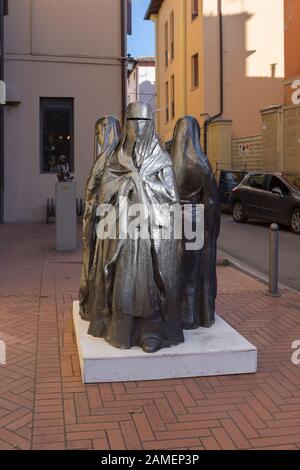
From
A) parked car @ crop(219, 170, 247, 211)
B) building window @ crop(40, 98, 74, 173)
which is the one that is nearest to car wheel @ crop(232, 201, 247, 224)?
parked car @ crop(219, 170, 247, 211)

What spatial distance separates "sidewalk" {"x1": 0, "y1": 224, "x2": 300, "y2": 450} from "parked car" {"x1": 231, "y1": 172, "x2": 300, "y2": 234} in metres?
8.78

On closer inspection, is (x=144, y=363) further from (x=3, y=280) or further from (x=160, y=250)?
(x=3, y=280)

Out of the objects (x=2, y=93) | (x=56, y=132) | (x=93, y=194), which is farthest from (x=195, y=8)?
(x=93, y=194)

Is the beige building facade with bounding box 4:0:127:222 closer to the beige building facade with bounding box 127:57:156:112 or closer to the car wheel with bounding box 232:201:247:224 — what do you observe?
the car wheel with bounding box 232:201:247:224

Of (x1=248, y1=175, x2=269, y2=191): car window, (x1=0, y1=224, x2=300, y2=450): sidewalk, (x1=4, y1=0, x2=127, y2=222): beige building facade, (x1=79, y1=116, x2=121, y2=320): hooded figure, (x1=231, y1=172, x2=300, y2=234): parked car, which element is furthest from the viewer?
(x1=248, y1=175, x2=269, y2=191): car window

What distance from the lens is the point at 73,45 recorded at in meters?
15.8

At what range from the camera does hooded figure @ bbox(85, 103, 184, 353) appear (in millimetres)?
4434

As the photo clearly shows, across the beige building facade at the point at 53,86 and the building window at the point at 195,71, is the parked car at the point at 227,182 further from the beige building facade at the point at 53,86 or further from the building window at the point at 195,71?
the building window at the point at 195,71

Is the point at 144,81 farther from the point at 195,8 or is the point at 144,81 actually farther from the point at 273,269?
the point at 273,269

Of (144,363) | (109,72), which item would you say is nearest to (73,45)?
(109,72)

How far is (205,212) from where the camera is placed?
528 cm

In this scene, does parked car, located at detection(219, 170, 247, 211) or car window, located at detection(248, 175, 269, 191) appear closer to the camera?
car window, located at detection(248, 175, 269, 191)

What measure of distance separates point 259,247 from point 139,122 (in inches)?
318
